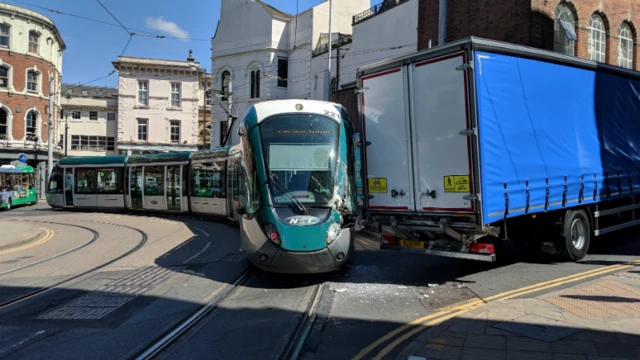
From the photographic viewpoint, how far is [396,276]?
831 cm

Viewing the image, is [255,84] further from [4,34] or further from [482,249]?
[482,249]

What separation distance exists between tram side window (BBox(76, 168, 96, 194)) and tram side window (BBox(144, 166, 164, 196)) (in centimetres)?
381

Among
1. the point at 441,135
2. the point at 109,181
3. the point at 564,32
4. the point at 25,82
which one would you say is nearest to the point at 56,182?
the point at 109,181

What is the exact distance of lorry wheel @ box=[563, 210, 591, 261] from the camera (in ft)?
28.0

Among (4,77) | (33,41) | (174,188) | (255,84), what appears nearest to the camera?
(174,188)

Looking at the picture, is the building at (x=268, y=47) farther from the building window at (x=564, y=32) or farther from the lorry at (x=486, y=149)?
the lorry at (x=486, y=149)

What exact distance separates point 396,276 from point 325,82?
2577 cm

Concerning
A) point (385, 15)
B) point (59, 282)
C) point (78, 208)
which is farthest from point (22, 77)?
point (59, 282)

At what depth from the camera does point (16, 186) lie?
27.0 meters

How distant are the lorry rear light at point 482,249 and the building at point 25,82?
39178mm

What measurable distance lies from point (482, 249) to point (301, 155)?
3.20m

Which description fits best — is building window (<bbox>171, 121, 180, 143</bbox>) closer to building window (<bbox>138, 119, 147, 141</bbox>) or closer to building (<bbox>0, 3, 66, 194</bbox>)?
building window (<bbox>138, 119, 147, 141</bbox>)

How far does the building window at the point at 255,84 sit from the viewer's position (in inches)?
1489

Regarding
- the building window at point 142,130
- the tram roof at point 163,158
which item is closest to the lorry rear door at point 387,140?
the tram roof at point 163,158
